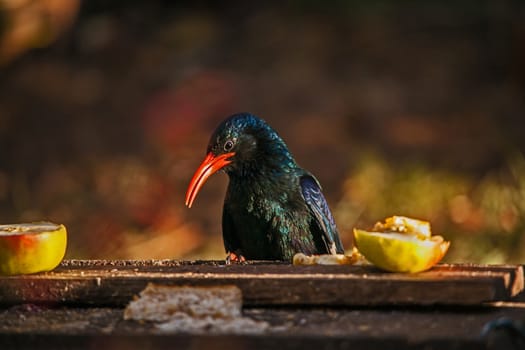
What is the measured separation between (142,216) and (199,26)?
3.71 metres

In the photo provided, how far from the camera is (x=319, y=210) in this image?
4.70m

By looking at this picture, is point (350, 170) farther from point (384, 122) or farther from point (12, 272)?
point (12, 272)

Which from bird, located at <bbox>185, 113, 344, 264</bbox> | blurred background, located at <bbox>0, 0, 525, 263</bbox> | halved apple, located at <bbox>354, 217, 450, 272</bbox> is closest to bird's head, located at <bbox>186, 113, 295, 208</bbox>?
bird, located at <bbox>185, 113, 344, 264</bbox>

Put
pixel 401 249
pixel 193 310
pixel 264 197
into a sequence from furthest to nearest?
pixel 264 197 → pixel 401 249 → pixel 193 310

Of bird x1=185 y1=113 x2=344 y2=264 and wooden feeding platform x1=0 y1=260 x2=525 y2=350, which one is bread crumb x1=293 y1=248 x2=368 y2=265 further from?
bird x1=185 y1=113 x2=344 y2=264

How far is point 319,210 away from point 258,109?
5173 millimetres

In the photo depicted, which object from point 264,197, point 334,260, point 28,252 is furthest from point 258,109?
point 28,252

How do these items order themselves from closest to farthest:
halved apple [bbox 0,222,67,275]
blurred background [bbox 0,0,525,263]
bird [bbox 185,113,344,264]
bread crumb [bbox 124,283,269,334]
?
1. bread crumb [bbox 124,283,269,334]
2. halved apple [bbox 0,222,67,275]
3. bird [bbox 185,113,344,264]
4. blurred background [bbox 0,0,525,263]

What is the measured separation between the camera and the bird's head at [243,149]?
4668mm

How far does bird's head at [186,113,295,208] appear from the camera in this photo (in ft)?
15.3

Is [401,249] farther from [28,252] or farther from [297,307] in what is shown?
[28,252]

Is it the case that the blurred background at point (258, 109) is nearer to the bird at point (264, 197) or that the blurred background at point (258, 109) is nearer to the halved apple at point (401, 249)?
the bird at point (264, 197)

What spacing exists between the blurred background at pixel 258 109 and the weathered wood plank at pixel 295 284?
373 centimetres

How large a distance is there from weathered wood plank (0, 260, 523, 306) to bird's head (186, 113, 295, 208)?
56.1 inches
